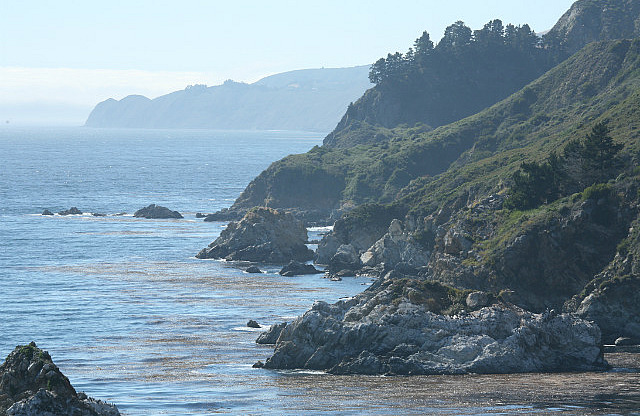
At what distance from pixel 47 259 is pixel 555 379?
95.5 metres

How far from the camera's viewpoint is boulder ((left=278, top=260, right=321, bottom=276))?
5325 inches

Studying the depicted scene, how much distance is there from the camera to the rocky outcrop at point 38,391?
44.4m

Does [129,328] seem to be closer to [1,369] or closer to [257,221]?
[1,369]

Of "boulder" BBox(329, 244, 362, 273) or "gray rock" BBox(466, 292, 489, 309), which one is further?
"boulder" BBox(329, 244, 362, 273)

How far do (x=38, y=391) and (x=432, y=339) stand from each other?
122 feet

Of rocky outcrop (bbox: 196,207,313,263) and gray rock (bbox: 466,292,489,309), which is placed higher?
gray rock (bbox: 466,292,489,309)

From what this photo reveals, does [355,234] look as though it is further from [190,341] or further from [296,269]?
[190,341]

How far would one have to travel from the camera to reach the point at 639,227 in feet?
330

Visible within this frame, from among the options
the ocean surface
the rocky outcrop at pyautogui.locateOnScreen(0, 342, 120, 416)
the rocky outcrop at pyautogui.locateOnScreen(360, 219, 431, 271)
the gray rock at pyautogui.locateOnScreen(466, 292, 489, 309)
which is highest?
the rocky outcrop at pyautogui.locateOnScreen(0, 342, 120, 416)

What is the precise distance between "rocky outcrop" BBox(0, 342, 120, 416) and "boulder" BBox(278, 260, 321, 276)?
3440 inches

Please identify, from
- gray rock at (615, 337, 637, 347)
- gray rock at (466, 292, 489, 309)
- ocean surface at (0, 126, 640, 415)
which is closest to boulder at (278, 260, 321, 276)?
ocean surface at (0, 126, 640, 415)

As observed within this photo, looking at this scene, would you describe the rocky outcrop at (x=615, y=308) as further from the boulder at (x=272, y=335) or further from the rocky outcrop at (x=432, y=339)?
the boulder at (x=272, y=335)

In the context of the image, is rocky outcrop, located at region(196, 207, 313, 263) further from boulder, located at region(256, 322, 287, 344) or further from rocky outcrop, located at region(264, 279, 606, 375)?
rocky outcrop, located at region(264, 279, 606, 375)

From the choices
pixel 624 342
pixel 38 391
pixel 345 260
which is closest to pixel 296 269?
pixel 345 260
